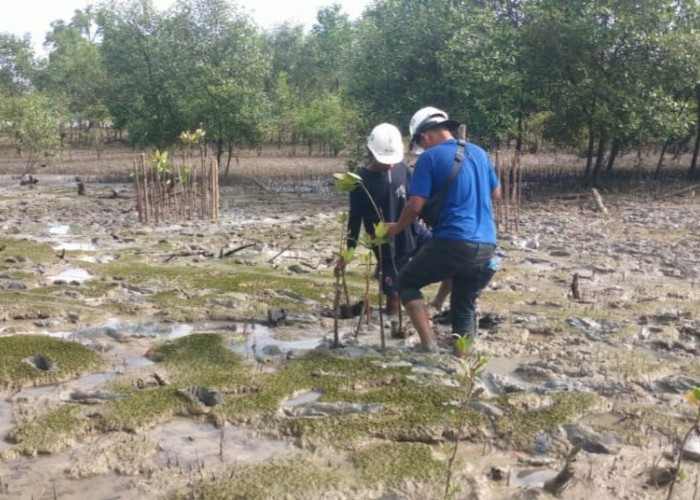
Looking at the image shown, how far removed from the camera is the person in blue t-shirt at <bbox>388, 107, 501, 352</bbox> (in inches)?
188

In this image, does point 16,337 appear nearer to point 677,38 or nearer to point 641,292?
point 641,292

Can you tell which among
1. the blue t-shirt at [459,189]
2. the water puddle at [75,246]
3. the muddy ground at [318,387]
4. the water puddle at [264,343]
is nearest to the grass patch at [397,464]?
the muddy ground at [318,387]

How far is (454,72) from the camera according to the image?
1922cm

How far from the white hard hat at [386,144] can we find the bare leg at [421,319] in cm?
134

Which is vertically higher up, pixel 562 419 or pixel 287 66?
pixel 287 66

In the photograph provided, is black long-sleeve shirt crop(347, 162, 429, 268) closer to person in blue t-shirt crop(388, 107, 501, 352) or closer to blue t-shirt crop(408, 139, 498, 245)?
person in blue t-shirt crop(388, 107, 501, 352)

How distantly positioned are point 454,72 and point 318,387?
16012mm

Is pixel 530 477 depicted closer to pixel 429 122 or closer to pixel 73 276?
pixel 429 122

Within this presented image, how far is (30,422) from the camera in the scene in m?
4.09

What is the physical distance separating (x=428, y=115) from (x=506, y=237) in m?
7.58

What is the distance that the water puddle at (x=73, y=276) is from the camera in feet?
27.8

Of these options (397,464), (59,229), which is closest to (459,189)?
(397,464)

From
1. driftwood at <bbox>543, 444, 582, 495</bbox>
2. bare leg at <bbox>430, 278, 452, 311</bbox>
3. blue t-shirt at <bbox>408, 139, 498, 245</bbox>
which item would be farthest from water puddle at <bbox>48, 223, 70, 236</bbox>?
driftwood at <bbox>543, 444, 582, 495</bbox>

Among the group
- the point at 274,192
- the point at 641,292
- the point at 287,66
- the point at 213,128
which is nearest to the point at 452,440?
the point at 641,292
